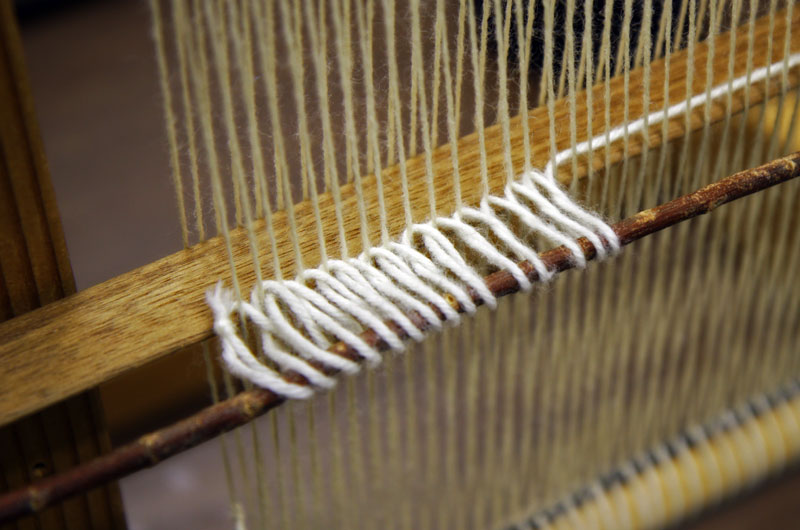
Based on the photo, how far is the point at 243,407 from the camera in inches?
21.5

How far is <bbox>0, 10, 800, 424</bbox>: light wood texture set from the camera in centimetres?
56

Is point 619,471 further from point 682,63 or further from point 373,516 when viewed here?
point 682,63

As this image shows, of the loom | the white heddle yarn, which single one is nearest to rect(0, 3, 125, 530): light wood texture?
the loom

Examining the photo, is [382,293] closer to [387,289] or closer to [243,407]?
[387,289]

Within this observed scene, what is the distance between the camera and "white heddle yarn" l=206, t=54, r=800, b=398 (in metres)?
0.56

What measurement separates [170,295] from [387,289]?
156 millimetres

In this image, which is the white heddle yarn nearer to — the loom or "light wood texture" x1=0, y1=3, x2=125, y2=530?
the loom

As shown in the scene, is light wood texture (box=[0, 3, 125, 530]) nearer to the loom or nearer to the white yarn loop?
the loom

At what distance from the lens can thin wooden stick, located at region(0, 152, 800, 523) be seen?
0.50 m

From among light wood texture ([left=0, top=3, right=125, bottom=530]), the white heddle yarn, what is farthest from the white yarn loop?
light wood texture ([left=0, top=3, right=125, bottom=530])

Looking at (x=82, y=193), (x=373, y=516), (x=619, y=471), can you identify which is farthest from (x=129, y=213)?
(x=619, y=471)

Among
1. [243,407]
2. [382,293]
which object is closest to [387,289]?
[382,293]

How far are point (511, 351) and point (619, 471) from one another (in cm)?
37

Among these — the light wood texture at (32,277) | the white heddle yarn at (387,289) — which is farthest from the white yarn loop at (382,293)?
the light wood texture at (32,277)
